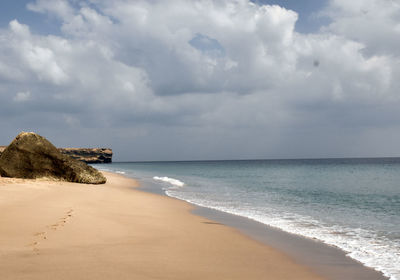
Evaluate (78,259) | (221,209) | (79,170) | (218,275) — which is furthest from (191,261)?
(79,170)

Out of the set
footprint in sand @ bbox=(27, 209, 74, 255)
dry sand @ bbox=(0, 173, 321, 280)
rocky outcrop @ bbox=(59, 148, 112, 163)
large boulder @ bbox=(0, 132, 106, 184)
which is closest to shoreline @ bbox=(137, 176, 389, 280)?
dry sand @ bbox=(0, 173, 321, 280)

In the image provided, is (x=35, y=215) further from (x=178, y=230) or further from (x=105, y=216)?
(x=178, y=230)

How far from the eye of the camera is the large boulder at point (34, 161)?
17.6 metres

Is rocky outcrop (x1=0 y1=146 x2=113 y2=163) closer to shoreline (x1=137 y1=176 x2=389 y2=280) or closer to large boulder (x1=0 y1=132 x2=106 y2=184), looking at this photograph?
large boulder (x1=0 y1=132 x2=106 y2=184)

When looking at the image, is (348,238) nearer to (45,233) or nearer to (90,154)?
(45,233)

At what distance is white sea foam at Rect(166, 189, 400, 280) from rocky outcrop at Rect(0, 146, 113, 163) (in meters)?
133

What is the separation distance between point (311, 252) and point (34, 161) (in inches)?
654

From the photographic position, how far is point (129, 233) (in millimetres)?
7023

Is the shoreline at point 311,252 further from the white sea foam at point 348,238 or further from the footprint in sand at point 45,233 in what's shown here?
the footprint in sand at point 45,233

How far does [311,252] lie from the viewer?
271 inches

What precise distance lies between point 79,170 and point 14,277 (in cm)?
1606

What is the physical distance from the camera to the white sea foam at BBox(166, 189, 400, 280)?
6.15 meters

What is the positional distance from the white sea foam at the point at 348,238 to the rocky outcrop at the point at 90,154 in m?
133

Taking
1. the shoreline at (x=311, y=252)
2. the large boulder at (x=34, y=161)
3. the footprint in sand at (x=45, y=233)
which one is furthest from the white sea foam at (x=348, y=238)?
the large boulder at (x=34, y=161)
